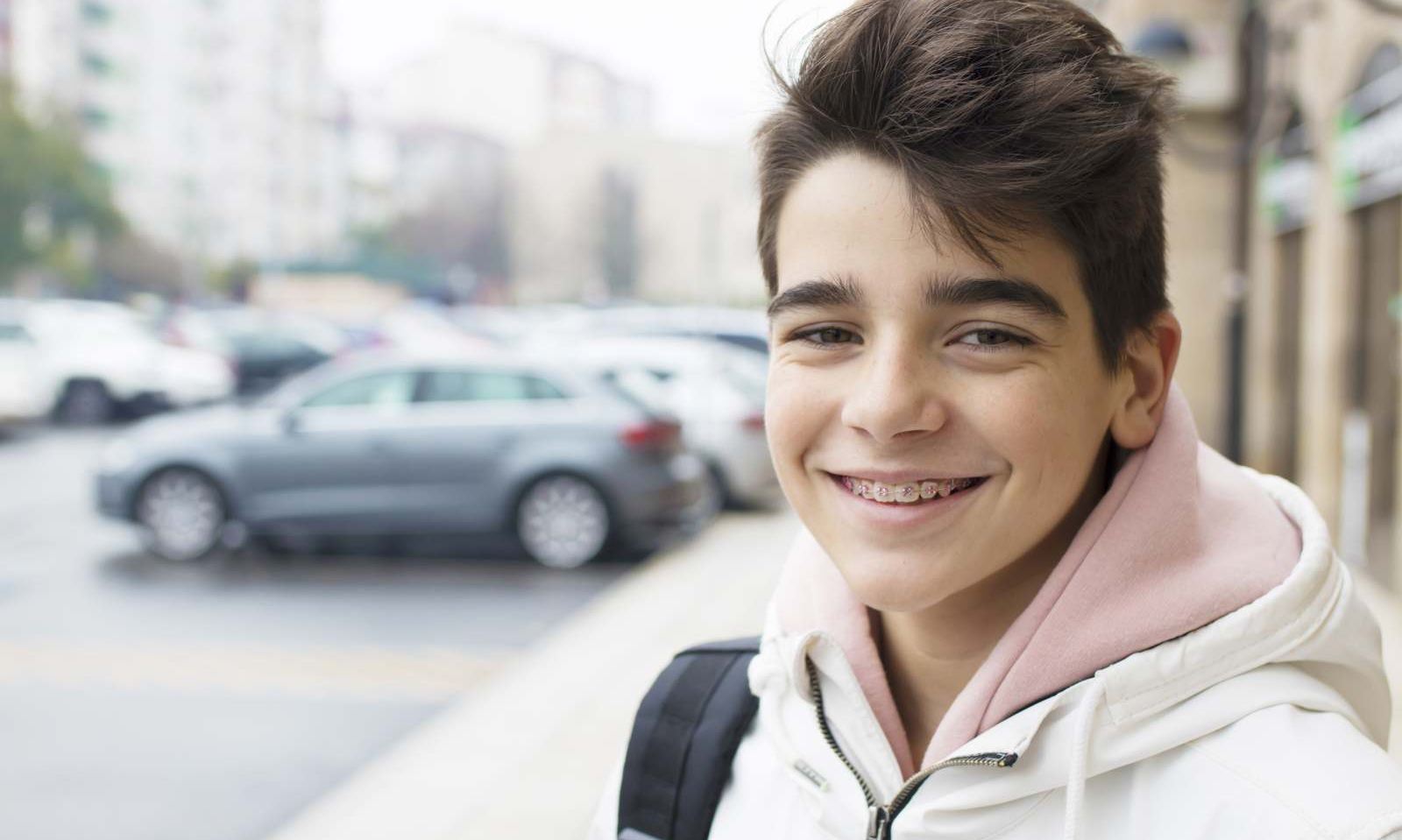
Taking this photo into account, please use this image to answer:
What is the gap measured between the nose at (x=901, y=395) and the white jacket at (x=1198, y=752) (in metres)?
0.25

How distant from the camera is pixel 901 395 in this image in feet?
3.48

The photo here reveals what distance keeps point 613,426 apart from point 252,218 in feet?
170

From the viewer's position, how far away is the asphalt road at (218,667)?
4535 millimetres

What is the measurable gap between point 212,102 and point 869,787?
62073 mm

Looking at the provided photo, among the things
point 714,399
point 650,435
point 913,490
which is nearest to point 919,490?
point 913,490

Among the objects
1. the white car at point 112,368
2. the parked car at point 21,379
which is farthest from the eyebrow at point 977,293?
the white car at point 112,368

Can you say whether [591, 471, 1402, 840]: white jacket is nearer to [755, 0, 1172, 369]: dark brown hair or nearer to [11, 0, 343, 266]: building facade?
[755, 0, 1172, 369]: dark brown hair

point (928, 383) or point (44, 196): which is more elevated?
point (44, 196)

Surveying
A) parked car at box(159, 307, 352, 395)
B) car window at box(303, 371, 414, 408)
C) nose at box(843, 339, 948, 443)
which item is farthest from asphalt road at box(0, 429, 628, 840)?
parked car at box(159, 307, 352, 395)

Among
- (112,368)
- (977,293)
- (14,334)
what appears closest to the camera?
(977,293)

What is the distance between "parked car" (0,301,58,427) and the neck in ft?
57.9

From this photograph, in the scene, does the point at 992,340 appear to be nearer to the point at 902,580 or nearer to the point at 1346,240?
the point at 902,580

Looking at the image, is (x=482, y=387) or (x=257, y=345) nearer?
(x=482, y=387)

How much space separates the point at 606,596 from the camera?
23.5 feet
